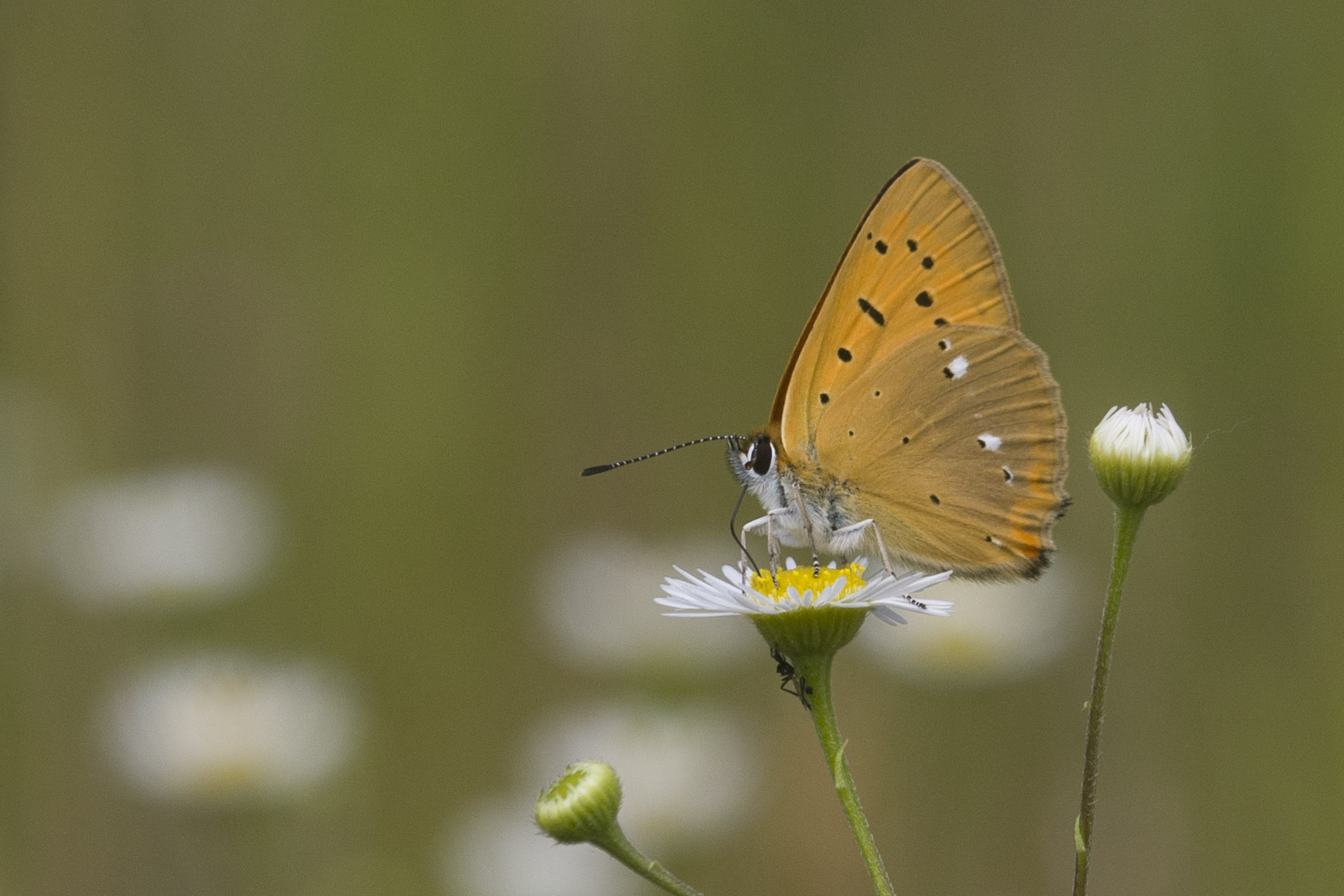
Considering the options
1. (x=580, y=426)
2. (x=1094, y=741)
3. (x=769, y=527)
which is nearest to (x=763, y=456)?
(x=769, y=527)

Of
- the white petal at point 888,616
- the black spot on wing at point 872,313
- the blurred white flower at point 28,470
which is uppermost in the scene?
the black spot on wing at point 872,313

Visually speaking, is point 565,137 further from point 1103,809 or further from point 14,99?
point 1103,809

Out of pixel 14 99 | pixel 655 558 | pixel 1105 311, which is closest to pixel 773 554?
pixel 655 558

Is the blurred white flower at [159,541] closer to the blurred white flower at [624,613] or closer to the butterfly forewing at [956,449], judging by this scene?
the blurred white flower at [624,613]

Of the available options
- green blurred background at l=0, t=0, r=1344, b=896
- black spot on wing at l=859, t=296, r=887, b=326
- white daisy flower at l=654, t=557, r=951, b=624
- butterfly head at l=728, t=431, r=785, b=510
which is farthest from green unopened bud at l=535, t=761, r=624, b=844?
green blurred background at l=0, t=0, r=1344, b=896

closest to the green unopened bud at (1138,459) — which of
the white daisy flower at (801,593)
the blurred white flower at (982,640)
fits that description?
the white daisy flower at (801,593)

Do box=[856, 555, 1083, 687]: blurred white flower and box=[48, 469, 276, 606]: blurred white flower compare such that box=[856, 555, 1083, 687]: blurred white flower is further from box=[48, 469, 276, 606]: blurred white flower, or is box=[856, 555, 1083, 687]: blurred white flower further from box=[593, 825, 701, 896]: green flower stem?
box=[593, 825, 701, 896]: green flower stem

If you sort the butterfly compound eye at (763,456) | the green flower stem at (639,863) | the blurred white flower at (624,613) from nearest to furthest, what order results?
the green flower stem at (639,863) < the butterfly compound eye at (763,456) < the blurred white flower at (624,613)

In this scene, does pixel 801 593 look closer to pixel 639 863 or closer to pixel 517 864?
pixel 639 863
